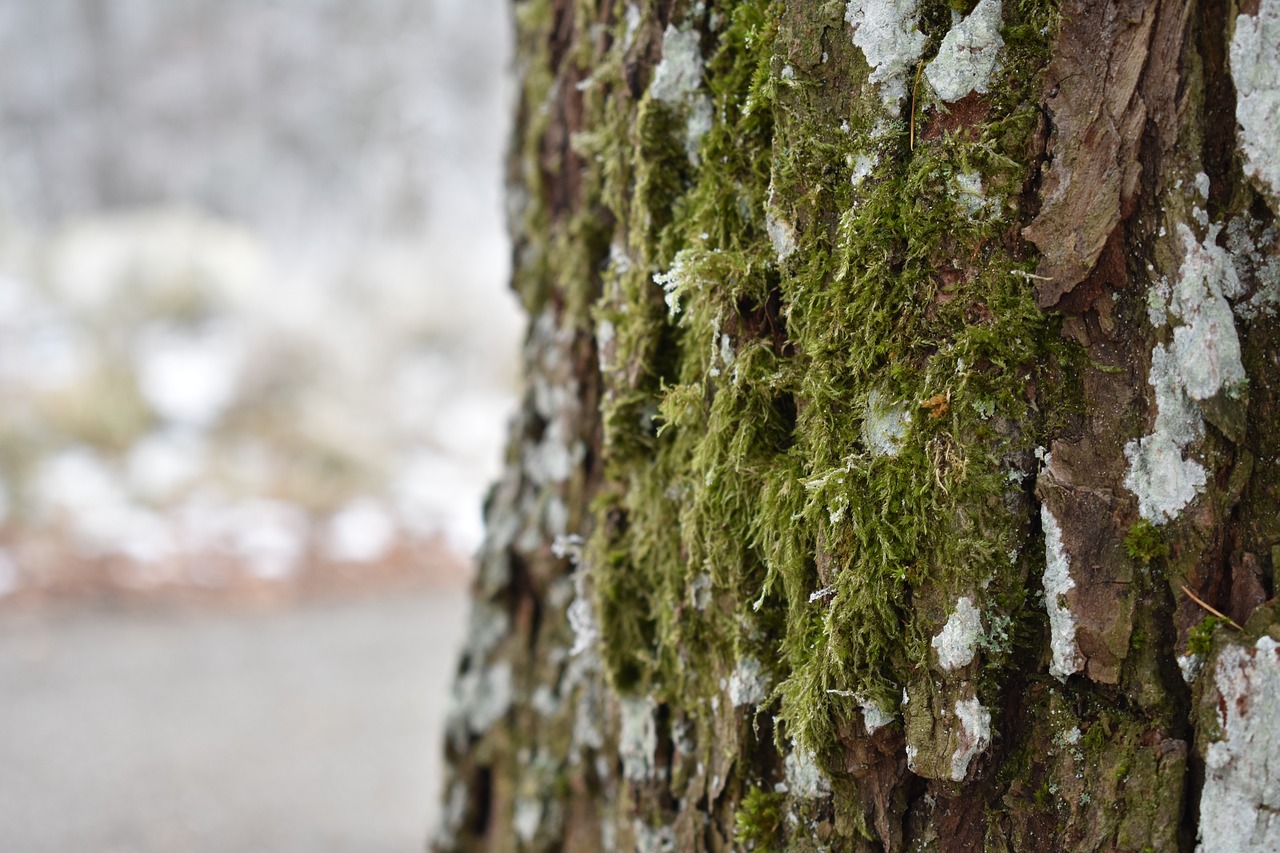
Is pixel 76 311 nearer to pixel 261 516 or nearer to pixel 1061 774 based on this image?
pixel 261 516

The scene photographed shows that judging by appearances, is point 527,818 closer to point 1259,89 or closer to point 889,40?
point 889,40

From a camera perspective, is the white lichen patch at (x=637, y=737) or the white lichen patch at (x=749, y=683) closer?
the white lichen patch at (x=749, y=683)

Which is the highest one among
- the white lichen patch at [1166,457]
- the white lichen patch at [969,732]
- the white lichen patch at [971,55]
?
the white lichen patch at [971,55]

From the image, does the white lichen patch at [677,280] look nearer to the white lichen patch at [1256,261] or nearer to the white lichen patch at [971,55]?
the white lichen patch at [971,55]

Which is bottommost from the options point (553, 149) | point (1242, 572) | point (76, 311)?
point (1242, 572)

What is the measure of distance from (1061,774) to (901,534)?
249mm

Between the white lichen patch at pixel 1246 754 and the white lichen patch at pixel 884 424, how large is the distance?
0.30 metres

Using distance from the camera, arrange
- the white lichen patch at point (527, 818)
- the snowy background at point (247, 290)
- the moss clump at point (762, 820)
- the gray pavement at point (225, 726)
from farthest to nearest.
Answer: the snowy background at point (247, 290) → the gray pavement at point (225, 726) → the white lichen patch at point (527, 818) → the moss clump at point (762, 820)

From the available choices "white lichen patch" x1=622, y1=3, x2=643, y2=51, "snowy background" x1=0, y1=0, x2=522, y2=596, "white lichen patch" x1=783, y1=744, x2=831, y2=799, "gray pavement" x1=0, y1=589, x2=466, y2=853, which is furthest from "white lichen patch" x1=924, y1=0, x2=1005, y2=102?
"gray pavement" x1=0, y1=589, x2=466, y2=853

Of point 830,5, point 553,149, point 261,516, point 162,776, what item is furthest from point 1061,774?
point 261,516

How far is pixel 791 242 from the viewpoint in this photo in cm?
85

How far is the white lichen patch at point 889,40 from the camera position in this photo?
79 centimetres

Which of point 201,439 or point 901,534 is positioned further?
point 201,439

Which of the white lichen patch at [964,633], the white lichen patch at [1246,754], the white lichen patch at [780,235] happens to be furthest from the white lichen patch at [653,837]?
the white lichen patch at [780,235]
